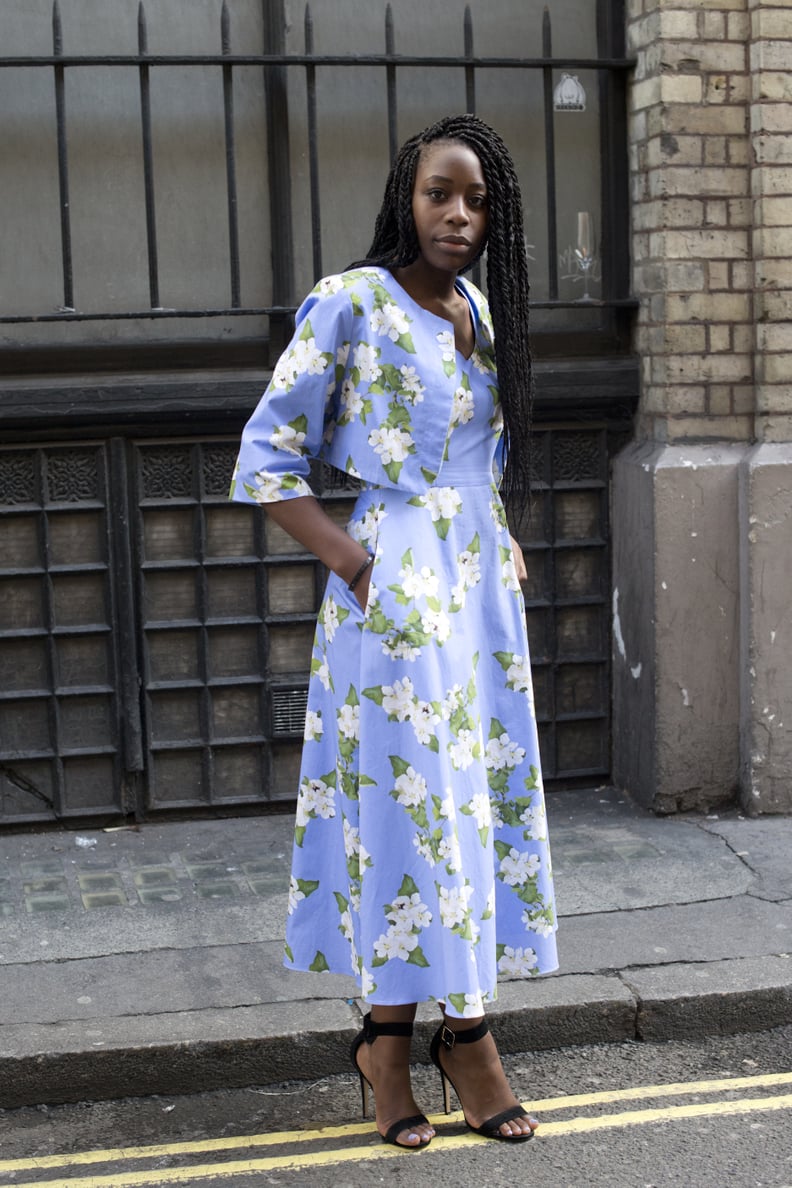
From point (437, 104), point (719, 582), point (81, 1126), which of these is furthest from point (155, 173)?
point (81, 1126)

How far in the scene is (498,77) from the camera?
20.3ft

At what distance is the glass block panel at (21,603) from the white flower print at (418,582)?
2.76 meters

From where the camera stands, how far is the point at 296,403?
3566mm

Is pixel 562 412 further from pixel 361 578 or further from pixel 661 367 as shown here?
pixel 361 578

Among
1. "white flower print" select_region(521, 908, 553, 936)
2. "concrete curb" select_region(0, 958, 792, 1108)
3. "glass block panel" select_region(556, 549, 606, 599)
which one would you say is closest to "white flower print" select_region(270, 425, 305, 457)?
"white flower print" select_region(521, 908, 553, 936)

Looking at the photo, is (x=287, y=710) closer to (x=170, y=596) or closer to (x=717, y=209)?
(x=170, y=596)

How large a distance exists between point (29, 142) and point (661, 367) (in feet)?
7.88

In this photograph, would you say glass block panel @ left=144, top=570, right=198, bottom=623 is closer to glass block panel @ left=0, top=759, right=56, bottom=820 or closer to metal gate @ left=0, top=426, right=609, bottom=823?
metal gate @ left=0, top=426, right=609, bottom=823

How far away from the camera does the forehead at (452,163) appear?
353 cm

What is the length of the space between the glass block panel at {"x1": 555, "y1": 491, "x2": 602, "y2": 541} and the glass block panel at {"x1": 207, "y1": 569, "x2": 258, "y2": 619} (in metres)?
1.20

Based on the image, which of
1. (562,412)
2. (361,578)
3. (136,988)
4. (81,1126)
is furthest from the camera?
(562,412)

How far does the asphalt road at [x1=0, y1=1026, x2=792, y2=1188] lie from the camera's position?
3.62m

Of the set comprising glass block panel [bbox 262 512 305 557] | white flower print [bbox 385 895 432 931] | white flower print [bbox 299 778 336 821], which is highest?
glass block panel [bbox 262 512 305 557]

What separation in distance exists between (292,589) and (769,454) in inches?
71.3
